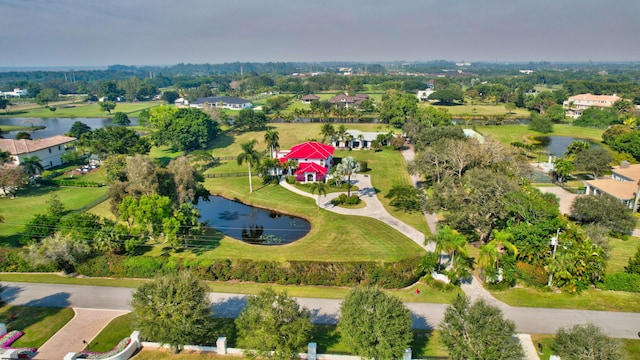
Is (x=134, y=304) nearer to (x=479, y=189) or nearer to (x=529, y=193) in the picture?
(x=479, y=189)

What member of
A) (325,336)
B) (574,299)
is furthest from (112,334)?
(574,299)

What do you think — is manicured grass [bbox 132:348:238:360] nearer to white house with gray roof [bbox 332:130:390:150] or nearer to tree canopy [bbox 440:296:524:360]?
tree canopy [bbox 440:296:524:360]

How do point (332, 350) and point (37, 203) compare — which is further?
point (37, 203)

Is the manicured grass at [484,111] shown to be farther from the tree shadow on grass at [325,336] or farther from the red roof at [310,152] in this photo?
the tree shadow on grass at [325,336]

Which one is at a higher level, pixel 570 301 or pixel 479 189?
pixel 479 189

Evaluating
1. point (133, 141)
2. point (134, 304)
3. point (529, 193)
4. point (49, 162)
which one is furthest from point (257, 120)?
point (134, 304)

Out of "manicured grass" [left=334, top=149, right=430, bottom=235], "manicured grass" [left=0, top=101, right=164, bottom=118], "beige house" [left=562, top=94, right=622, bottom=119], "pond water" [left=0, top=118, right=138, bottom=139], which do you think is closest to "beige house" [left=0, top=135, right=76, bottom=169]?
"pond water" [left=0, top=118, right=138, bottom=139]

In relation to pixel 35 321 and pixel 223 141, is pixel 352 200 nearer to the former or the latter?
pixel 35 321
